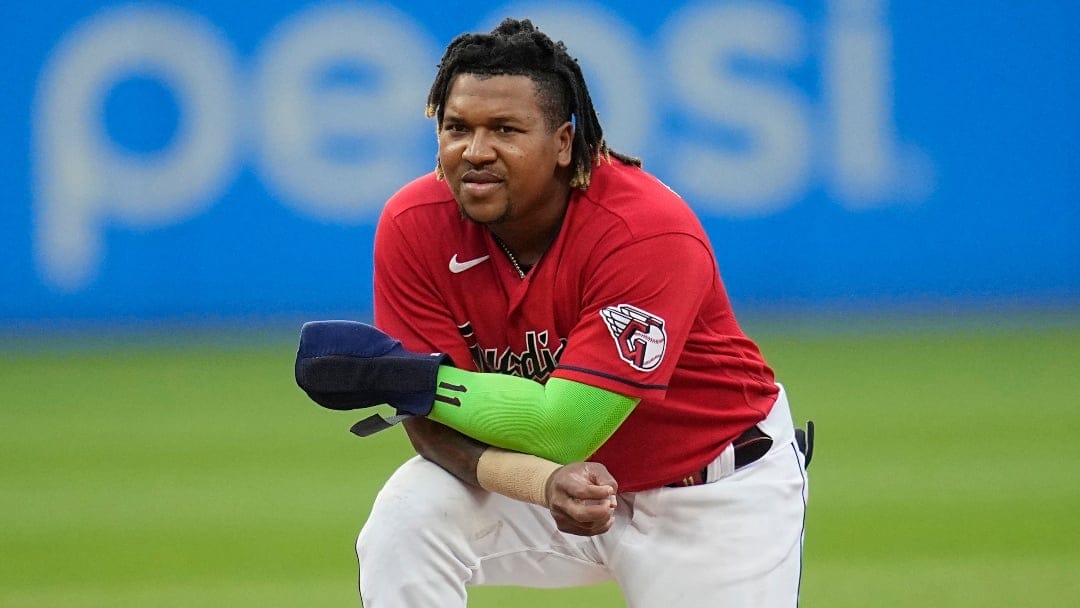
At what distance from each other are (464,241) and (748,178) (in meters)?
8.62

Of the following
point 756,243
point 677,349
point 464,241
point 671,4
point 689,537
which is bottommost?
point 689,537

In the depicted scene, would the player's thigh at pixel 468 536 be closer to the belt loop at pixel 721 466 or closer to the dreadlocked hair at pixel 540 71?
the belt loop at pixel 721 466

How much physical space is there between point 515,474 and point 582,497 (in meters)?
0.28

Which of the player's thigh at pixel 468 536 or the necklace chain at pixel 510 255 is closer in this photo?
the player's thigh at pixel 468 536

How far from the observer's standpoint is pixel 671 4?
43.4ft

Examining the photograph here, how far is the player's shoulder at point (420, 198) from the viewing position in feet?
16.0

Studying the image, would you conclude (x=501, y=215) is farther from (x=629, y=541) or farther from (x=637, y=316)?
(x=629, y=541)

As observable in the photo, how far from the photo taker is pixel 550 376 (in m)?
4.70

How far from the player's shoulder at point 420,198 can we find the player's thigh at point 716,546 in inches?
43.6

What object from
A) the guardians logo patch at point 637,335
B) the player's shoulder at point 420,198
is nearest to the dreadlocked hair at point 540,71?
the player's shoulder at point 420,198

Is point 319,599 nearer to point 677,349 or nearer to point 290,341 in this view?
point 677,349

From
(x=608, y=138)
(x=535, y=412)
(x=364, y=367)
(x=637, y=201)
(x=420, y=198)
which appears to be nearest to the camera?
(x=535, y=412)

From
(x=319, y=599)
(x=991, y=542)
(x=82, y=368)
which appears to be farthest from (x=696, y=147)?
(x=319, y=599)

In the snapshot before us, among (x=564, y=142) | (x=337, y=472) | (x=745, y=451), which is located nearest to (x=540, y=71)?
(x=564, y=142)
